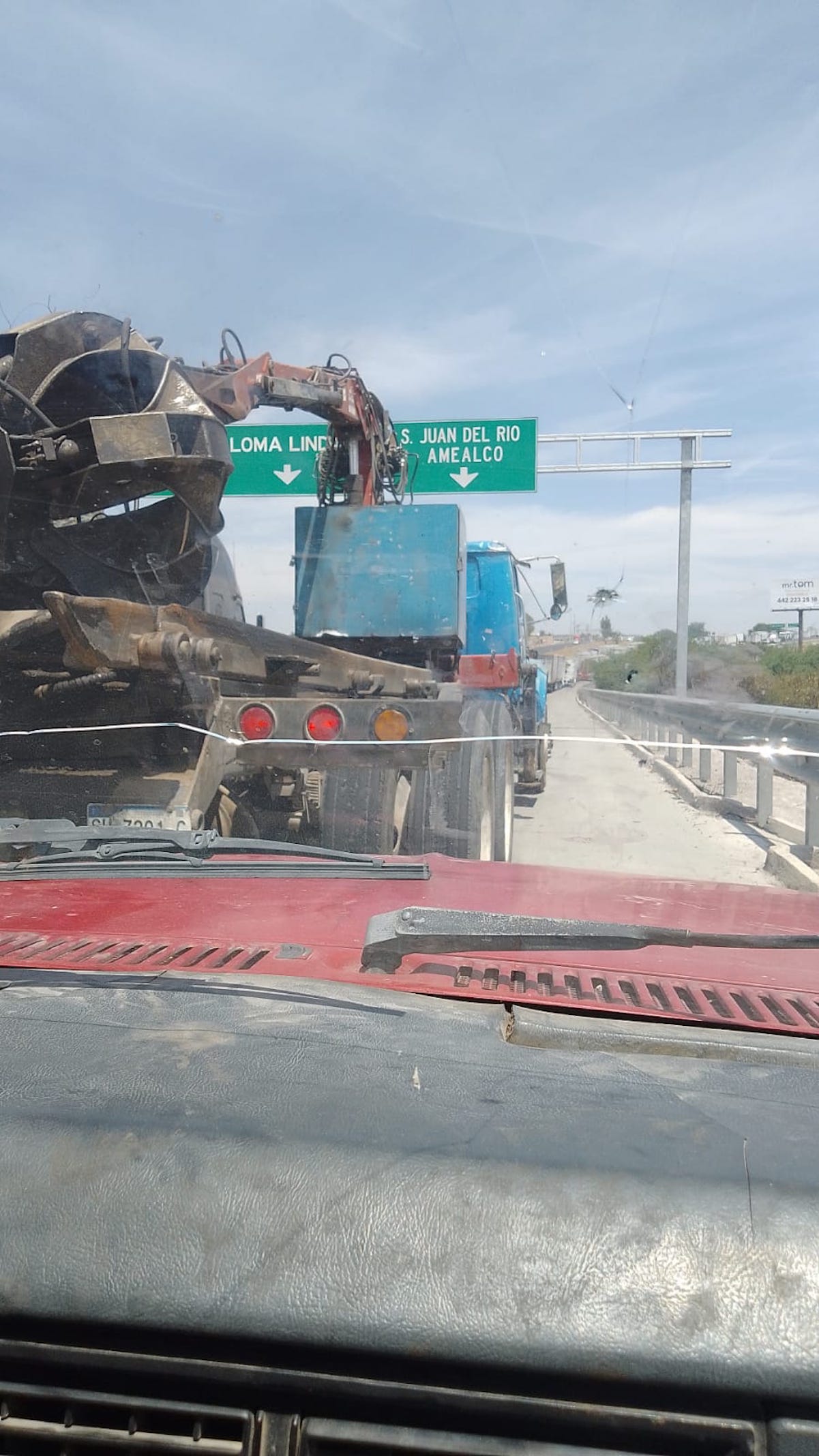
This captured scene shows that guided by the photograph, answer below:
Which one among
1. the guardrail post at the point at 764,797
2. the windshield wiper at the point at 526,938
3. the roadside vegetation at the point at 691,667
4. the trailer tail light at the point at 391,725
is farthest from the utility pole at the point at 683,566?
the windshield wiper at the point at 526,938

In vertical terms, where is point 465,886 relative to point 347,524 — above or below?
below

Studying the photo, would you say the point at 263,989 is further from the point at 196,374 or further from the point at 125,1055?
the point at 196,374

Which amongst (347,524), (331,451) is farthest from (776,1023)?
(331,451)

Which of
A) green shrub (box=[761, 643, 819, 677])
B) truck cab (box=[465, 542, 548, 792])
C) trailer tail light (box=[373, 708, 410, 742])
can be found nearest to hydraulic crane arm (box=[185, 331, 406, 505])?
trailer tail light (box=[373, 708, 410, 742])

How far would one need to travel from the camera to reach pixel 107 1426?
1.19 metres

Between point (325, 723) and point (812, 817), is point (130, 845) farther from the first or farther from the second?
point (812, 817)

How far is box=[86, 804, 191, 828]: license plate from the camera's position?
4363mm

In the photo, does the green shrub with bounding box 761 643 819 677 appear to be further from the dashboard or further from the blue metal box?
the dashboard

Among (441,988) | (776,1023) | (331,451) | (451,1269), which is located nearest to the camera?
(451,1269)

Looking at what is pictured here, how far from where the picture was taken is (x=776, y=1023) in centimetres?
204

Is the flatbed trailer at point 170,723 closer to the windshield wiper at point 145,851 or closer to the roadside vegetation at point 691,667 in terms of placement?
the windshield wiper at point 145,851

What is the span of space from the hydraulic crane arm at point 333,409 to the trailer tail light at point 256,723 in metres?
1.47

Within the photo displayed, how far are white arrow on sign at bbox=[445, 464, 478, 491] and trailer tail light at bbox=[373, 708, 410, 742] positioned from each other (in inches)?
405

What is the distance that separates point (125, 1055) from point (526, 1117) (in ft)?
2.14
